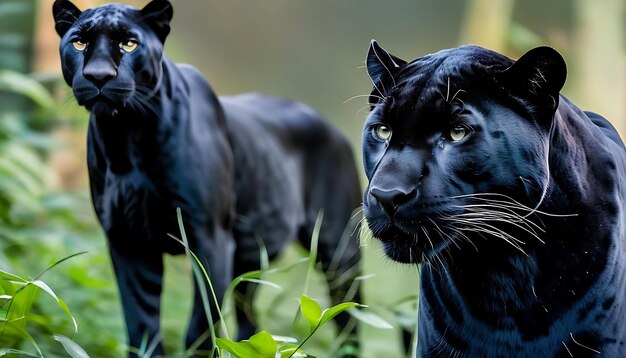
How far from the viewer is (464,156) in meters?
1.80

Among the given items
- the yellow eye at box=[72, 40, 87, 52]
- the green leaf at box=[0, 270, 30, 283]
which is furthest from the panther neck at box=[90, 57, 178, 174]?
the green leaf at box=[0, 270, 30, 283]

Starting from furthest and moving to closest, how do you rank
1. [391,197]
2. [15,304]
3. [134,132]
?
[134,132], [15,304], [391,197]

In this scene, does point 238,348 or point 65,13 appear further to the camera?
point 65,13

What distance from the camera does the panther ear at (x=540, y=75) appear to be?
1.77m

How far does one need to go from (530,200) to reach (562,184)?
0.10 meters

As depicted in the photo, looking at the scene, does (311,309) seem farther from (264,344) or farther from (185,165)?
(185,165)

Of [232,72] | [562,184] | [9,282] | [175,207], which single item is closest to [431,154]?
[562,184]

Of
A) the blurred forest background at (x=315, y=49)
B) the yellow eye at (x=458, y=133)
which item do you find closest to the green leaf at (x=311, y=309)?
the yellow eye at (x=458, y=133)

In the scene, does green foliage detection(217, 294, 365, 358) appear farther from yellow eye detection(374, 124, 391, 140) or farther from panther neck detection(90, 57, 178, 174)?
panther neck detection(90, 57, 178, 174)

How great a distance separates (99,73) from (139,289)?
36.1 inches

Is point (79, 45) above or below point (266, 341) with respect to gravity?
above

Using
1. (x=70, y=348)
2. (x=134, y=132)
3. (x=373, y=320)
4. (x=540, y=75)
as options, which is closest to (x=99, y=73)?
(x=134, y=132)

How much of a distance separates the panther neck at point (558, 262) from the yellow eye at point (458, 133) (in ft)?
0.61

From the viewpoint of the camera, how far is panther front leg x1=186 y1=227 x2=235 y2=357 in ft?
9.92
